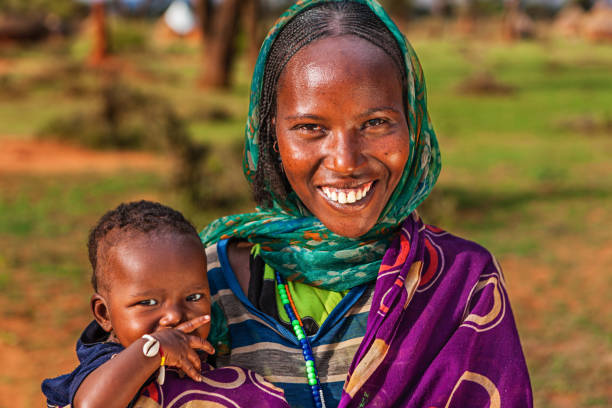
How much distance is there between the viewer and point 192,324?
5.58 feet

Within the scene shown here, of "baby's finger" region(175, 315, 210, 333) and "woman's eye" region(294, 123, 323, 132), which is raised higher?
"woman's eye" region(294, 123, 323, 132)

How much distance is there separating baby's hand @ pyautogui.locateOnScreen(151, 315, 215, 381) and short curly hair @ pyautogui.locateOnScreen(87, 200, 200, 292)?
26 cm

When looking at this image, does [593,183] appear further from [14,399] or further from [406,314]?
[406,314]

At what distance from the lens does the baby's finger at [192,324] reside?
5.55 feet

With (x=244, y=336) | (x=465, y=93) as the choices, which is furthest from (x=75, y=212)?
(x=465, y=93)

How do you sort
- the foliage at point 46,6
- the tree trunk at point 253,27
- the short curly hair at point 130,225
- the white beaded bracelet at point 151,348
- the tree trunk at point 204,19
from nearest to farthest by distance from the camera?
the white beaded bracelet at point 151,348 → the short curly hair at point 130,225 → the tree trunk at point 253,27 → the tree trunk at point 204,19 → the foliage at point 46,6

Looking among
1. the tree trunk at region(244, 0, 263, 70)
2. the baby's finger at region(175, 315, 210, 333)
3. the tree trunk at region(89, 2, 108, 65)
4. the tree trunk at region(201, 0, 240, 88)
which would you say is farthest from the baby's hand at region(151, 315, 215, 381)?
the tree trunk at region(89, 2, 108, 65)

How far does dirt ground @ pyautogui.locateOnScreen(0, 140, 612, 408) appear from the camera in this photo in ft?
15.1

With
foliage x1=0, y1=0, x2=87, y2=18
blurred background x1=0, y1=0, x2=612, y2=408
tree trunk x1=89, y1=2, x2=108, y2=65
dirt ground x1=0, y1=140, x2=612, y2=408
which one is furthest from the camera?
foliage x1=0, y1=0, x2=87, y2=18

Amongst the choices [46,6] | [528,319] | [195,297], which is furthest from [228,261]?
[46,6]

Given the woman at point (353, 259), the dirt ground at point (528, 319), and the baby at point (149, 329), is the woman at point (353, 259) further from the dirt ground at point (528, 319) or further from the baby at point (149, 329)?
the dirt ground at point (528, 319)

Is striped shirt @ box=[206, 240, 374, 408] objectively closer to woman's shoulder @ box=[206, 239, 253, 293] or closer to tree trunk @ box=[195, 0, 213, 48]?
woman's shoulder @ box=[206, 239, 253, 293]

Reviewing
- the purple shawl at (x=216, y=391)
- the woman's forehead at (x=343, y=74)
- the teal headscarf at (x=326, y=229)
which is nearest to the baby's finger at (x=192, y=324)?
the purple shawl at (x=216, y=391)

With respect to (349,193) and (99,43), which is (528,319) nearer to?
(349,193)
